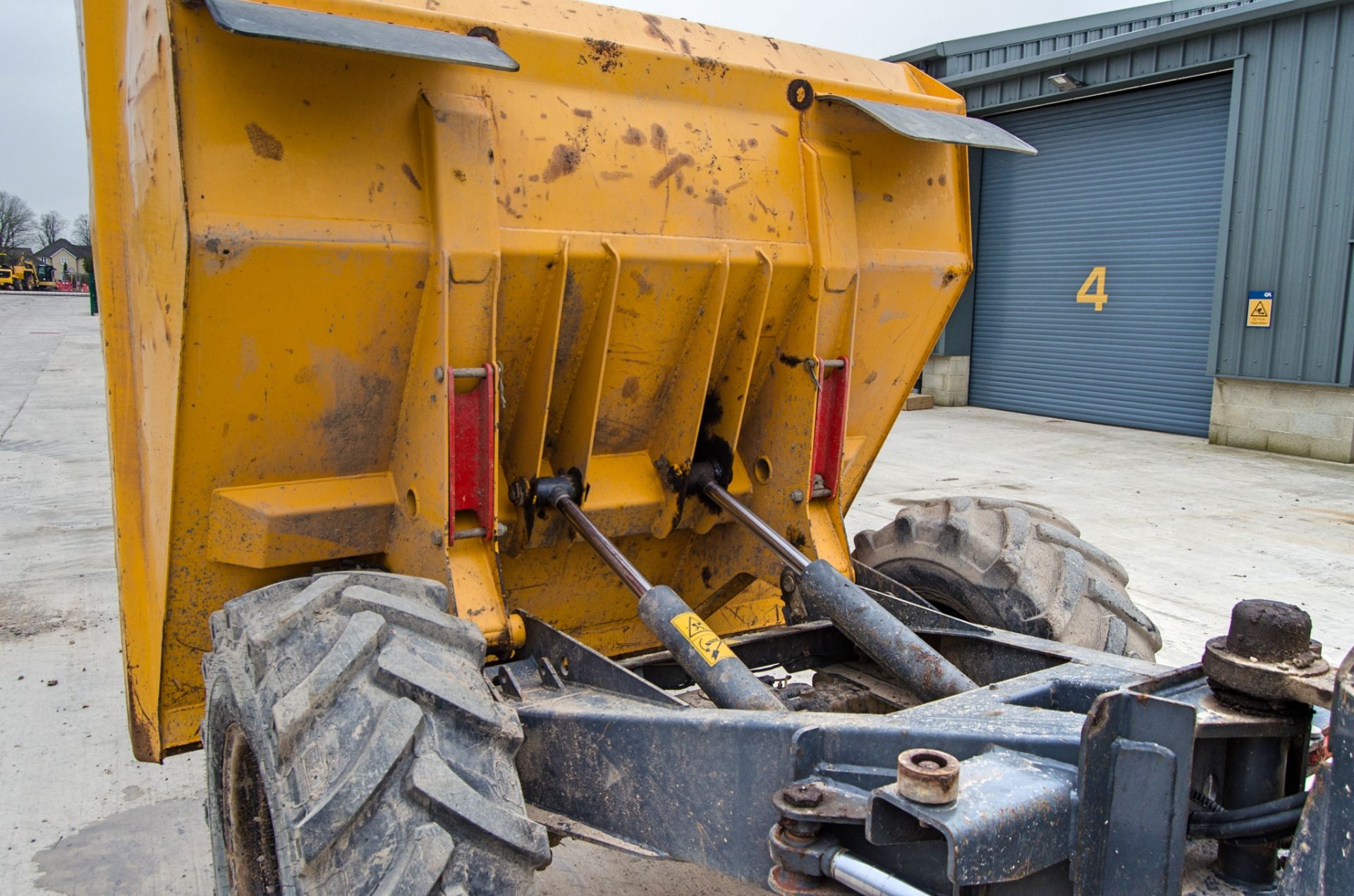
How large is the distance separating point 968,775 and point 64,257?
12317cm

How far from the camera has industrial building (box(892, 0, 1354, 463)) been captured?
11.9 m

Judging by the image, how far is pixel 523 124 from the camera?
9.31 ft

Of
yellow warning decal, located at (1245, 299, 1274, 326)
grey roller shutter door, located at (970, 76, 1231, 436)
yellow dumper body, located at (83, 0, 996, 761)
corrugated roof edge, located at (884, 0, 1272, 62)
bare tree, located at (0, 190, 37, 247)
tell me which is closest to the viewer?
yellow dumper body, located at (83, 0, 996, 761)

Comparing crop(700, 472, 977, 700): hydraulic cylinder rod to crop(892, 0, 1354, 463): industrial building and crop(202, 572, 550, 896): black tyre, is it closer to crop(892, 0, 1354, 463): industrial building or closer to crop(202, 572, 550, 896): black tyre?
crop(202, 572, 550, 896): black tyre

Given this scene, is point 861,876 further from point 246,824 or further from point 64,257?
point 64,257

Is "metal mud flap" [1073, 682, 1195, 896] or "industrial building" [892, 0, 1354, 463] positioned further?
"industrial building" [892, 0, 1354, 463]

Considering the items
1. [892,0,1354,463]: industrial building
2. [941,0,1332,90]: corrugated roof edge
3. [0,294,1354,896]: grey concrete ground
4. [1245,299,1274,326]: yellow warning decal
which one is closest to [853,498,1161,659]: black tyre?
[0,294,1354,896]: grey concrete ground

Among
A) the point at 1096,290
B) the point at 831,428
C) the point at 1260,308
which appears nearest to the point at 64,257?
the point at 1096,290

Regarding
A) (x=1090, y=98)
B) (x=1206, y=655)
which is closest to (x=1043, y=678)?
A: (x=1206, y=655)

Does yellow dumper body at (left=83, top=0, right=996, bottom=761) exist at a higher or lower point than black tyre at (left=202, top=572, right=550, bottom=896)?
higher

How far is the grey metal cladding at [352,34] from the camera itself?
2.13m

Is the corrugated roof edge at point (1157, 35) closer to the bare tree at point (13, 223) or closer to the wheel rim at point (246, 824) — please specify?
the wheel rim at point (246, 824)

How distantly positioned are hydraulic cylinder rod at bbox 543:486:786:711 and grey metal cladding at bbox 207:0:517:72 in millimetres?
1305

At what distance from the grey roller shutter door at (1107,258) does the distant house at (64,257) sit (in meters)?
102
